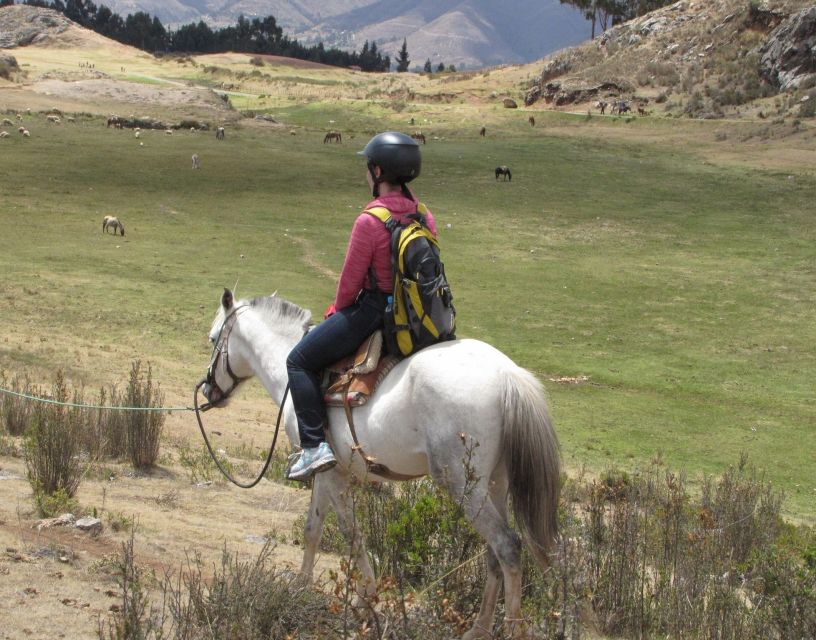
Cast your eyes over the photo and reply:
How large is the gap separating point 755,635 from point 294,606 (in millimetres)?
2539

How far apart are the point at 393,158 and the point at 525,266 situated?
22.6 metres

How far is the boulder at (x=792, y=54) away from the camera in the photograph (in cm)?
6144

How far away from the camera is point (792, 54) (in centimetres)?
6297

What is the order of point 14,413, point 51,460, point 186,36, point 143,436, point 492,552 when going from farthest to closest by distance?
point 186,36, point 14,413, point 143,436, point 51,460, point 492,552

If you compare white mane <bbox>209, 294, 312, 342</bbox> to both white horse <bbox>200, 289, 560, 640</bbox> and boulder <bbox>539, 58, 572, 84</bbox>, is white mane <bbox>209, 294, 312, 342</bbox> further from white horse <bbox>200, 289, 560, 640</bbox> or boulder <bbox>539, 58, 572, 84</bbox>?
boulder <bbox>539, 58, 572, 84</bbox>

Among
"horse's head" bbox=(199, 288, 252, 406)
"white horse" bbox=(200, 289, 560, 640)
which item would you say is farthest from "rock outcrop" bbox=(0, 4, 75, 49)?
"white horse" bbox=(200, 289, 560, 640)

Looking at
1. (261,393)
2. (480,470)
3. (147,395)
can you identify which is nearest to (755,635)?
(480,470)

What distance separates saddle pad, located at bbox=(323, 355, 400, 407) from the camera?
20.1 feet

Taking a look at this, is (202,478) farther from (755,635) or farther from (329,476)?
(755,635)

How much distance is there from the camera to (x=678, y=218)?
36.2 metres

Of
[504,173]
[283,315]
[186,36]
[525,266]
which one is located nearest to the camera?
[283,315]

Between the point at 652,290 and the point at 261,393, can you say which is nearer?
the point at 261,393

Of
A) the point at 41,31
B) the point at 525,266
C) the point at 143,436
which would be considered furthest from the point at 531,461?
the point at 41,31

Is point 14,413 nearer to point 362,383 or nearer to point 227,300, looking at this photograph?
point 227,300
